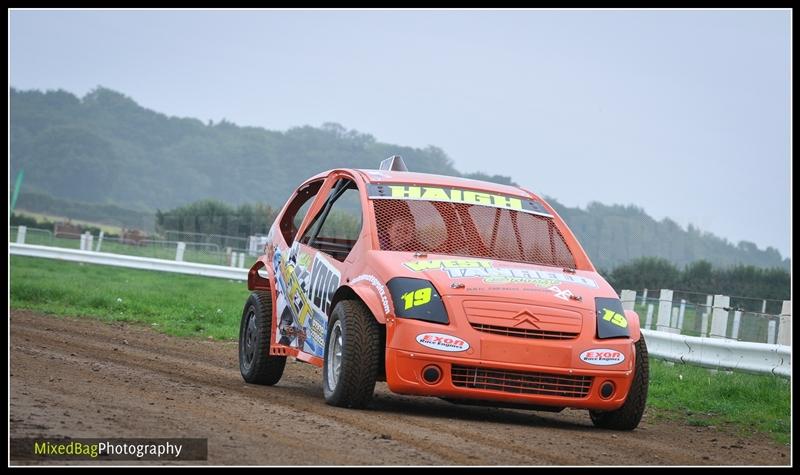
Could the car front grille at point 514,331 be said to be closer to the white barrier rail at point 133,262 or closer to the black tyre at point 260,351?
the black tyre at point 260,351

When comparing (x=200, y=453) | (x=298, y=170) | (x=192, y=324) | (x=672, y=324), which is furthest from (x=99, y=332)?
(x=298, y=170)

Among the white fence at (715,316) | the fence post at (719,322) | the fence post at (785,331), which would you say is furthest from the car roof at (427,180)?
the fence post at (719,322)

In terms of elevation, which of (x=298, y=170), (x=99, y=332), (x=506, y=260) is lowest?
(x=99, y=332)

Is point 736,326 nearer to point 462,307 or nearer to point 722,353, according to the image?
point 722,353

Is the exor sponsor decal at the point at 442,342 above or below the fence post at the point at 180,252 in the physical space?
below

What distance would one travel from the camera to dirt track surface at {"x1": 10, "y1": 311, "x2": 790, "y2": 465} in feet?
20.7

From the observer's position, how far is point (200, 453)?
19.4ft

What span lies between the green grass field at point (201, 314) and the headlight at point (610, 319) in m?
1.40

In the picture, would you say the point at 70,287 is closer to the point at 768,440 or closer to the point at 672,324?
the point at 672,324

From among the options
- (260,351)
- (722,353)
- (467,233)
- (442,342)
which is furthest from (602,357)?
(722,353)

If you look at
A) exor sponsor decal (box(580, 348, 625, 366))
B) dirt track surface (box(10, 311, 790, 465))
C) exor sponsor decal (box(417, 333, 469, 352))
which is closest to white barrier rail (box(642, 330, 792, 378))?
dirt track surface (box(10, 311, 790, 465))

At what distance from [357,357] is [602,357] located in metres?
1.58

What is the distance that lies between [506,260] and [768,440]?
2.19 metres

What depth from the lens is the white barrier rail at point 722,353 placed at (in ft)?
40.6
